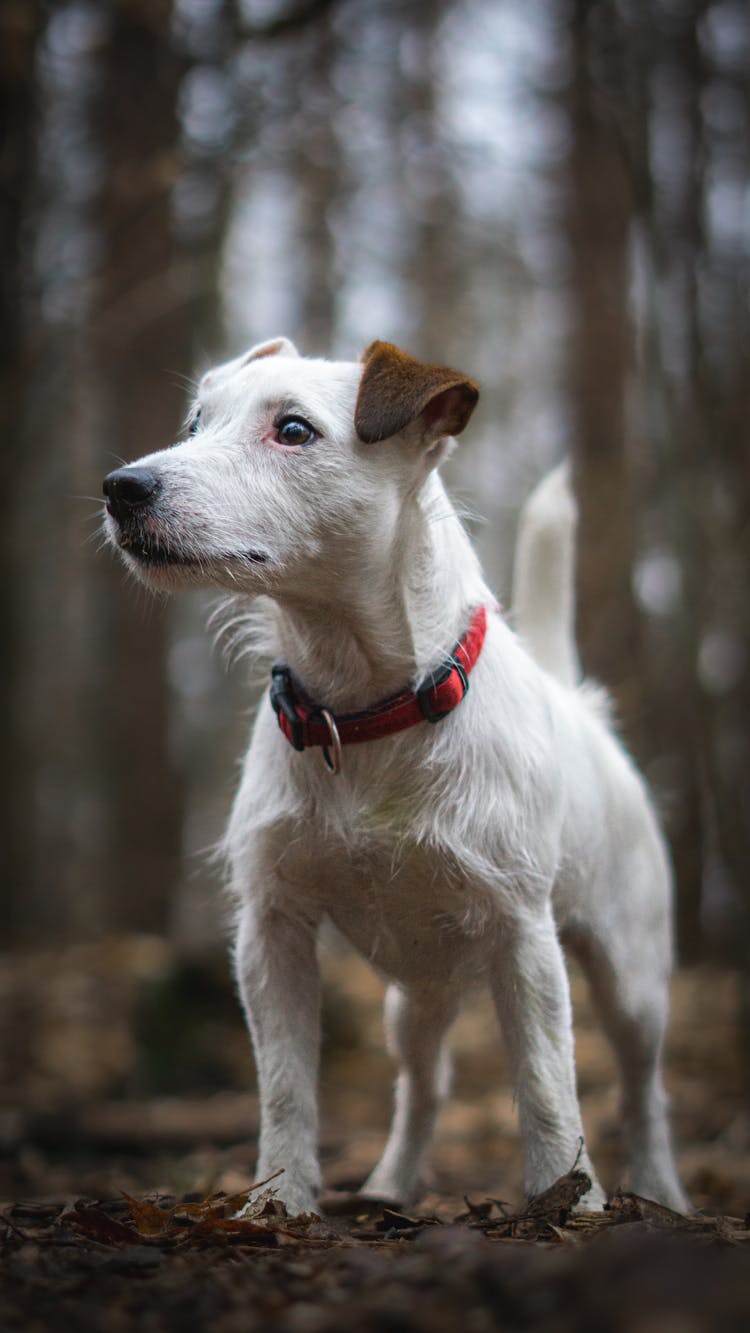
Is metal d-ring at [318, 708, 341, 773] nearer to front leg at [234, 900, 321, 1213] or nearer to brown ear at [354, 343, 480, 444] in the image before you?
front leg at [234, 900, 321, 1213]

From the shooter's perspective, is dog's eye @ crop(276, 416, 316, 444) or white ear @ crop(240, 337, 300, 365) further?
white ear @ crop(240, 337, 300, 365)

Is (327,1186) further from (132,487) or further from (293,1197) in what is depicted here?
(132,487)

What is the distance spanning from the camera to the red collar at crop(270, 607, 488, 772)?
3340 millimetres

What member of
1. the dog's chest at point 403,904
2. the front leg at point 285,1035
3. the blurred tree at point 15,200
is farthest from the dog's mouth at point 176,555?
the blurred tree at point 15,200

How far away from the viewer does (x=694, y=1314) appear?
1.55 m

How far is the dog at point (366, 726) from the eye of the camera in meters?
3.26

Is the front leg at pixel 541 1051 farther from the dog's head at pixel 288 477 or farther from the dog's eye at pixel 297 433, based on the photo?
the dog's eye at pixel 297 433

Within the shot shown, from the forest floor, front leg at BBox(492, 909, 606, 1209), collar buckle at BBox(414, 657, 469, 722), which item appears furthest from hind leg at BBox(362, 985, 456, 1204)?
collar buckle at BBox(414, 657, 469, 722)

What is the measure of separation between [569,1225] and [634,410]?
800cm

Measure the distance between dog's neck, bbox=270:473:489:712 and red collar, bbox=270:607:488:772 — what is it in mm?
57

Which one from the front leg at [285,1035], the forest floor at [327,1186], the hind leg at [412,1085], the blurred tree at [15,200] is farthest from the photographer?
the blurred tree at [15,200]

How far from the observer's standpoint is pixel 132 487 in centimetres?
317

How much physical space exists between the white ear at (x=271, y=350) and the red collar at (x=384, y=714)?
1.15 metres

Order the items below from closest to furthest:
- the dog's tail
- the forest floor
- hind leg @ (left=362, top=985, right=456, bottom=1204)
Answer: the forest floor, hind leg @ (left=362, top=985, right=456, bottom=1204), the dog's tail
